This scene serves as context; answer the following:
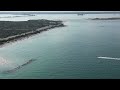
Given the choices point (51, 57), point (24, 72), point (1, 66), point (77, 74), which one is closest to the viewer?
point (77, 74)

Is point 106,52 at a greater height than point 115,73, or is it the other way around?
point 106,52
